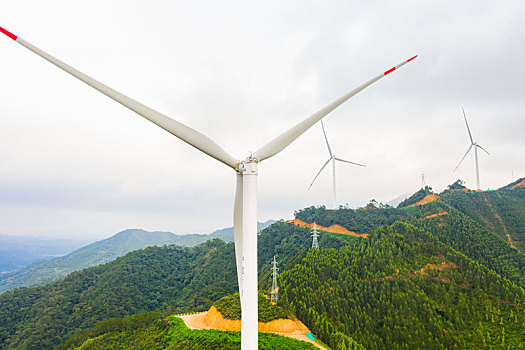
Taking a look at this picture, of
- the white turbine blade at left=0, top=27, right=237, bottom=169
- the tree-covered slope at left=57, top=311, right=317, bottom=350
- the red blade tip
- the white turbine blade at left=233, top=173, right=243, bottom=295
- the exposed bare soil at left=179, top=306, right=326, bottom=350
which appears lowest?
the tree-covered slope at left=57, top=311, right=317, bottom=350

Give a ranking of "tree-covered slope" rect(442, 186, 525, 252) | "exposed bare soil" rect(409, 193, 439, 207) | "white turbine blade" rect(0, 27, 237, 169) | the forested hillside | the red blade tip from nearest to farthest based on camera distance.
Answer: the red blade tip → "white turbine blade" rect(0, 27, 237, 169) → the forested hillside → "tree-covered slope" rect(442, 186, 525, 252) → "exposed bare soil" rect(409, 193, 439, 207)

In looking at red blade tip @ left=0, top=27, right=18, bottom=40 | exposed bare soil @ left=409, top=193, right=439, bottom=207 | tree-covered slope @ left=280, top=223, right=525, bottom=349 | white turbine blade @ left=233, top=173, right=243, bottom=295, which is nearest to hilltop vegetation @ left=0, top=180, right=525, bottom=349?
tree-covered slope @ left=280, top=223, right=525, bottom=349

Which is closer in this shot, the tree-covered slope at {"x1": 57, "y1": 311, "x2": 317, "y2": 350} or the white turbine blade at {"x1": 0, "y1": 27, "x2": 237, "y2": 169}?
the white turbine blade at {"x1": 0, "y1": 27, "x2": 237, "y2": 169}

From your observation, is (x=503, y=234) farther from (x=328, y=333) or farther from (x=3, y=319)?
(x=3, y=319)

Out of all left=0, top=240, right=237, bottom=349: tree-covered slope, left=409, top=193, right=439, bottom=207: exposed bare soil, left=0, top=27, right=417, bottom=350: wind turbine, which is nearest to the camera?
left=0, top=27, right=417, bottom=350: wind turbine

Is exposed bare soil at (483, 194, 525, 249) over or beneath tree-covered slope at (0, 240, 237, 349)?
over

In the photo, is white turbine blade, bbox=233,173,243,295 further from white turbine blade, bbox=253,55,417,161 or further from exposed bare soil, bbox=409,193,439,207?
exposed bare soil, bbox=409,193,439,207

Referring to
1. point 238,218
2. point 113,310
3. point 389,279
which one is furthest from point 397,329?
point 113,310

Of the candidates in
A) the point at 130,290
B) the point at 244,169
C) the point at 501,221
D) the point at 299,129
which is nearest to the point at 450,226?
the point at 501,221
